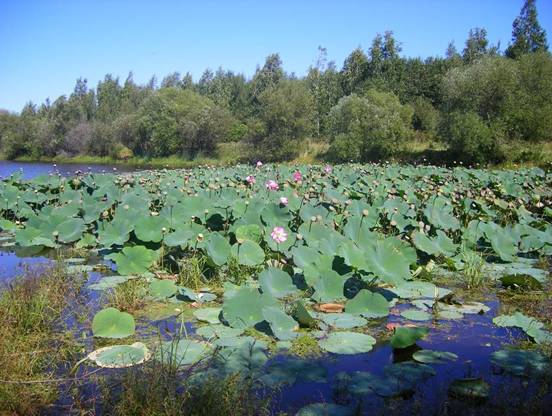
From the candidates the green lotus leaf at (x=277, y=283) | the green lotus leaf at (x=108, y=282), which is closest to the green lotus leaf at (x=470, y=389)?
the green lotus leaf at (x=277, y=283)

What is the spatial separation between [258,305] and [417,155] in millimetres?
25328

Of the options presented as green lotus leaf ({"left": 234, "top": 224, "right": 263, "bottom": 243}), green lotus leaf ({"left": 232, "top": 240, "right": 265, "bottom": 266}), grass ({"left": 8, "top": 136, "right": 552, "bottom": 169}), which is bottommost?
A: green lotus leaf ({"left": 232, "top": 240, "right": 265, "bottom": 266})

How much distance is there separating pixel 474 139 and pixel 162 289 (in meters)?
20.7

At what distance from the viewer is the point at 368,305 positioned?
3.62 metres

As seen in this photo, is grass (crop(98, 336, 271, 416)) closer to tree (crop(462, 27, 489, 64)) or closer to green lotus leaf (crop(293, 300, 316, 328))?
green lotus leaf (crop(293, 300, 316, 328))

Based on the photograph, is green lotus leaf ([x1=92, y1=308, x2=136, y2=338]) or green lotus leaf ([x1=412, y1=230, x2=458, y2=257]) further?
green lotus leaf ([x1=412, y1=230, x2=458, y2=257])

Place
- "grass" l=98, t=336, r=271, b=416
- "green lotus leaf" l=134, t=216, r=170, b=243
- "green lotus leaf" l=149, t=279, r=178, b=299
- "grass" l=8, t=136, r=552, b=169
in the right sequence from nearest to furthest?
"grass" l=98, t=336, r=271, b=416 → "green lotus leaf" l=149, t=279, r=178, b=299 → "green lotus leaf" l=134, t=216, r=170, b=243 → "grass" l=8, t=136, r=552, b=169

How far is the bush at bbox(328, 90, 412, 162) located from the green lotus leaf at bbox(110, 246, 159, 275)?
2398cm

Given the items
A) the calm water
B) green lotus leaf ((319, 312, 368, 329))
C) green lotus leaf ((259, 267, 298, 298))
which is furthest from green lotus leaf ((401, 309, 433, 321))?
the calm water

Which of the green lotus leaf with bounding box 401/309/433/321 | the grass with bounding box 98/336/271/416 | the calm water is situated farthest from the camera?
the calm water

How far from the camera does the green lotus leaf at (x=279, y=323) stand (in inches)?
126

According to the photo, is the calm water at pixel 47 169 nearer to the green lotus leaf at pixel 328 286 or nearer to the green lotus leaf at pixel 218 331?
the green lotus leaf at pixel 328 286

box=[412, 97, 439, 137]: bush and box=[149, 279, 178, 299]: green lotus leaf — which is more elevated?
box=[412, 97, 439, 137]: bush

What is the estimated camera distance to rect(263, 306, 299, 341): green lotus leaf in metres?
3.19
